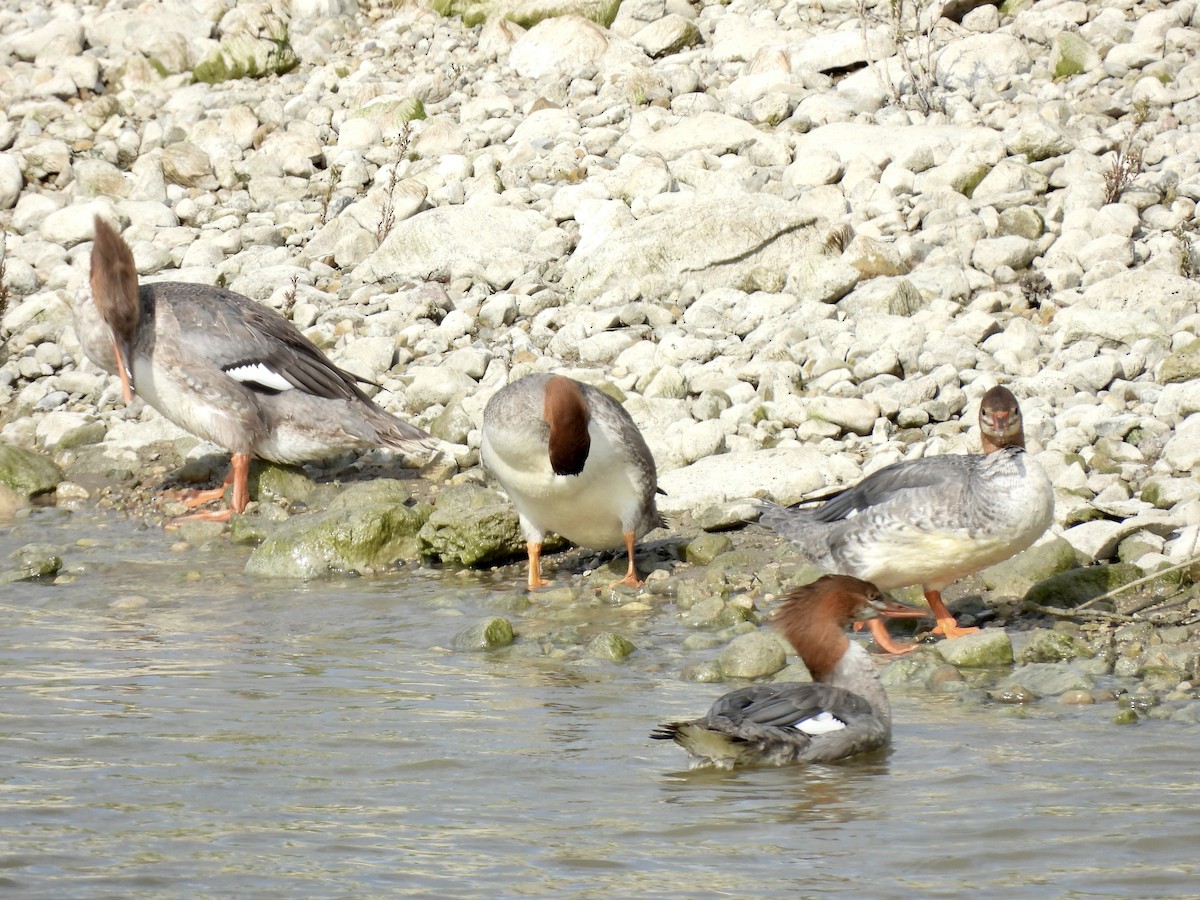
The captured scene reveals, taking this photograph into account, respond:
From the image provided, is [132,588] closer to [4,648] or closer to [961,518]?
[4,648]

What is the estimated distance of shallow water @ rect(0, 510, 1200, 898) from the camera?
4.50 metres

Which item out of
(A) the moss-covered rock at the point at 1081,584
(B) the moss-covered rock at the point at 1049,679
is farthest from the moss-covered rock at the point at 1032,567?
(B) the moss-covered rock at the point at 1049,679

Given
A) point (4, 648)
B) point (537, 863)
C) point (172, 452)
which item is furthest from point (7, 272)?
point (537, 863)

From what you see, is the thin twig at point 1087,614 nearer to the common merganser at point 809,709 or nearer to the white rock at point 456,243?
the common merganser at point 809,709

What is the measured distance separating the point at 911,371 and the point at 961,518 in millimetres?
2905

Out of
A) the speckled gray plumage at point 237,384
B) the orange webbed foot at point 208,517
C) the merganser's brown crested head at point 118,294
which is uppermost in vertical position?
the merganser's brown crested head at point 118,294

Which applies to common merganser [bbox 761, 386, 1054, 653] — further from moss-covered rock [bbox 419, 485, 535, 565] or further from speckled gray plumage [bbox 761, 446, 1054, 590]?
moss-covered rock [bbox 419, 485, 535, 565]

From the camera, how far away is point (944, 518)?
733 centimetres

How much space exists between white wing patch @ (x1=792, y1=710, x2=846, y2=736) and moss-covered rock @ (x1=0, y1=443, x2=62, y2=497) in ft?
21.3

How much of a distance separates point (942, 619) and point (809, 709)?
76.0 inches

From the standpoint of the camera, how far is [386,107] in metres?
14.8

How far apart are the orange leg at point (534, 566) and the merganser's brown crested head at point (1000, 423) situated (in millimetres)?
2614

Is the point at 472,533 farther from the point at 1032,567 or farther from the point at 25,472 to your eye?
the point at 25,472

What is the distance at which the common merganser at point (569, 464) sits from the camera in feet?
28.0
